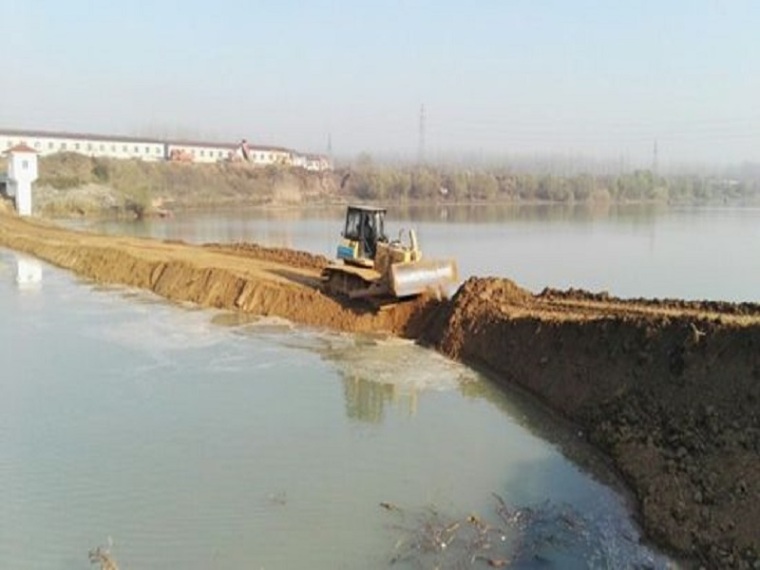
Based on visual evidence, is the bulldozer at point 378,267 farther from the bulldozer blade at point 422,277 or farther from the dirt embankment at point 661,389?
the dirt embankment at point 661,389

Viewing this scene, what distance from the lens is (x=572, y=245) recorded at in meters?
37.0

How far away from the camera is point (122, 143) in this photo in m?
102

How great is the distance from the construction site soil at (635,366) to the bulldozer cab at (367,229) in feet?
4.90

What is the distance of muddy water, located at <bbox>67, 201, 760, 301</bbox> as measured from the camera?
960 inches

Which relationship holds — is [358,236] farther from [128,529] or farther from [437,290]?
[128,529]

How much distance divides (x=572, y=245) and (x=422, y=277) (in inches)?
841

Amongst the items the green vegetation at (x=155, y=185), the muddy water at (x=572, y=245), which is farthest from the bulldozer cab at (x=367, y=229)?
the green vegetation at (x=155, y=185)

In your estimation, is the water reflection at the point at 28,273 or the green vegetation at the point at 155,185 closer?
the water reflection at the point at 28,273

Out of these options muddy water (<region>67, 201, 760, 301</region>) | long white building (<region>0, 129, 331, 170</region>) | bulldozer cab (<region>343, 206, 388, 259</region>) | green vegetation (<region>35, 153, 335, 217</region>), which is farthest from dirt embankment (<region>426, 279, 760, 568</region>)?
long white building (<region>0, 129, 331, 170</region>)

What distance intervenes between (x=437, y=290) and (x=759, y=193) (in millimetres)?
132384

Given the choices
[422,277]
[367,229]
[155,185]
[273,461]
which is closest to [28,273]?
[367,229]

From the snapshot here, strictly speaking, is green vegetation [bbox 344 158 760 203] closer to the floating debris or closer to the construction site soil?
the construction site soil

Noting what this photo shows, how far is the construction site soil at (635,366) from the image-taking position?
8359mm

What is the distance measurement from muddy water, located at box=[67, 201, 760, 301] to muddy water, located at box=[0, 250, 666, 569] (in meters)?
10.7
